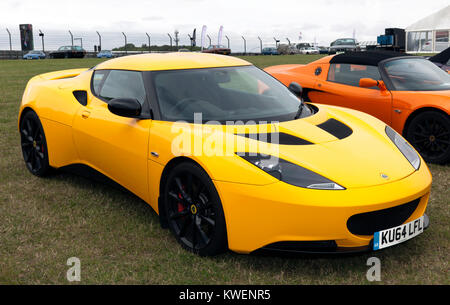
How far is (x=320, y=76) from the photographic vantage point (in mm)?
6934

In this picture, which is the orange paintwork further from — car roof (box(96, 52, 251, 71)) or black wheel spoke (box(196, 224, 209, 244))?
black wheel spoke (box(196, 224, 209, 244))

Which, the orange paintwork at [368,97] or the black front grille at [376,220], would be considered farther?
the orange paintwork at [368,97]

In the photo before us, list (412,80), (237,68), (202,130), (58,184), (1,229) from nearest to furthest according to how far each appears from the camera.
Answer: (202,130), (1,229), (237,68), (58,184), (412,80)

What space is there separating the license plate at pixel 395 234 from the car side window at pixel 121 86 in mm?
2089

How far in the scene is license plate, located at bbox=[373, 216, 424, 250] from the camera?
2961mm

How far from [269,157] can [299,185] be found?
0.94 ft

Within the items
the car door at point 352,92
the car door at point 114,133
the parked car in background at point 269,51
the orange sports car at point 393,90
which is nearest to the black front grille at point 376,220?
the car door at point 114,133

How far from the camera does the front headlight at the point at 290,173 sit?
9.51 feet

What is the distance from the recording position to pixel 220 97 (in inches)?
151

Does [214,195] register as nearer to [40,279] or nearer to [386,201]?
[386,201]

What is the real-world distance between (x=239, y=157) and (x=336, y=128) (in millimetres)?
1018

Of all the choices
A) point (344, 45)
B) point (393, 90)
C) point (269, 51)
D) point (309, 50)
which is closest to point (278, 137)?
point (393, 90)

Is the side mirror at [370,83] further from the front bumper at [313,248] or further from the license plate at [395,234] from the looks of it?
the front bumper at [313,248]

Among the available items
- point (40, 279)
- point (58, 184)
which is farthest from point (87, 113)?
point (40, 279)
